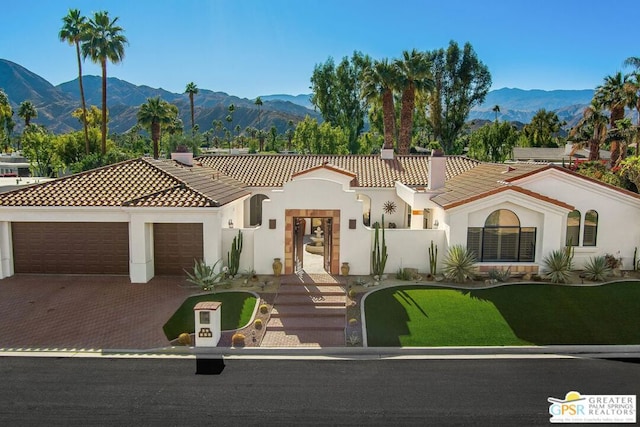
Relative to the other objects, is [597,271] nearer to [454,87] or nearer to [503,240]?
[503,240]

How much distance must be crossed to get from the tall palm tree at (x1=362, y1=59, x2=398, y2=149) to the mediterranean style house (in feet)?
79.2

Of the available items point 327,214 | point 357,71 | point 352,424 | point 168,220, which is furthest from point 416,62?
point 352,424

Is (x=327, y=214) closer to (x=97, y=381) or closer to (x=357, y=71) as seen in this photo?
(x=97, y=381)

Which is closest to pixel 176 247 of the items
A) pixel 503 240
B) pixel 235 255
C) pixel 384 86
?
pixel 235 255

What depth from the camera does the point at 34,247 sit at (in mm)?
20344

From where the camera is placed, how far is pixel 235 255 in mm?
19812

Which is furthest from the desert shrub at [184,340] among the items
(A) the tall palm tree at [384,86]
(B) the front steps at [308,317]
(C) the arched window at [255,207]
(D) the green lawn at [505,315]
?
(A) the tall palm tree at [384,86]

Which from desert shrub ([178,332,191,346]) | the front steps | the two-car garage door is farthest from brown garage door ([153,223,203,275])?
desert shrub ([178,332,191,346])

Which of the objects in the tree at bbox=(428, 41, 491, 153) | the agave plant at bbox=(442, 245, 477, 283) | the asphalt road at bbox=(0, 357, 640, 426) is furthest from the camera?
the tree at bbox=(428, 41, 491, 153)

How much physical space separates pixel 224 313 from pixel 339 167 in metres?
17.4

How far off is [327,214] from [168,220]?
22.1 feet

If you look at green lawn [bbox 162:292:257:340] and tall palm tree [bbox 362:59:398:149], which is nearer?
green lawn [bbox 162:292:257:340]

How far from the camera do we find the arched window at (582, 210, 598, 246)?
21391mm

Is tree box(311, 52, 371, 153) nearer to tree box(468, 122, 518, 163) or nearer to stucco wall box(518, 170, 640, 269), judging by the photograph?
tree box(468, 122, 518, 163)
